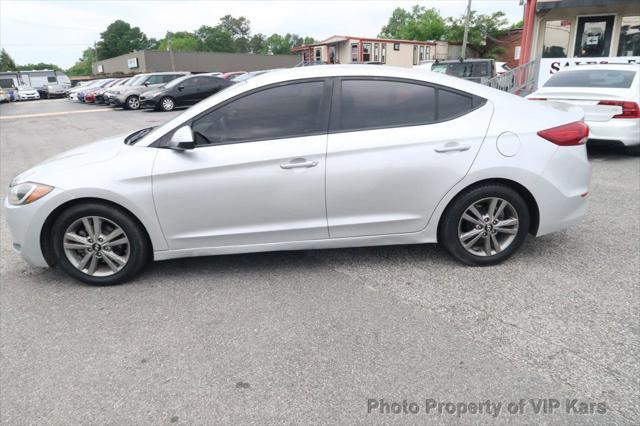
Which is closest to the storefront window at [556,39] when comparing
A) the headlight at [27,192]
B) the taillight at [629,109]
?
the taillight at [629,109]

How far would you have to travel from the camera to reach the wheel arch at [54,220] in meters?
3.47

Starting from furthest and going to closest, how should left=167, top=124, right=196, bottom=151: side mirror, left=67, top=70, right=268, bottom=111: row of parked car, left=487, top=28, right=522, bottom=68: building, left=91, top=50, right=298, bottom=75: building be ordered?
left=91, top=50, right=298, bottom=75: building
left=487, top=28, right=522, bottom=68: building
left=67, top=70, right=268, bottom=111: row of parked car
left=167, top=124, right=196, bottom=151: side mirror

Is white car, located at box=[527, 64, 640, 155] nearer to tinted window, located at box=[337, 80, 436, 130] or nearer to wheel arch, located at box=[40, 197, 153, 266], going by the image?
tinted window, located at box=[337, 80, 436, 130]

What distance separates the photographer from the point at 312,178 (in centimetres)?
342

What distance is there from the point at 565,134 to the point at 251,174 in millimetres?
2432

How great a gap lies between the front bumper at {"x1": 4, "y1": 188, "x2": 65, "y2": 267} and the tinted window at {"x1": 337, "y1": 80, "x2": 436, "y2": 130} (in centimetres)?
223

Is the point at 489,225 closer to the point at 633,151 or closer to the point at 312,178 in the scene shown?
the point at 312,178

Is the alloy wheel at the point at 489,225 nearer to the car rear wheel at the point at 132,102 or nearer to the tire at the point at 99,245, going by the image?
the tire at the point at 99,245

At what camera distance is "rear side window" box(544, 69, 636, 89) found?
7.51m

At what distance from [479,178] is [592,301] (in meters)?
1.14

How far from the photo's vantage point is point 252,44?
126 m

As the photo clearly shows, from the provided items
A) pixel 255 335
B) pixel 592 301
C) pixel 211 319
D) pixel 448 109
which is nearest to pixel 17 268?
pixel 211 319

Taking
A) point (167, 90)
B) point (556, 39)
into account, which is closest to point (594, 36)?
point (556, 39)

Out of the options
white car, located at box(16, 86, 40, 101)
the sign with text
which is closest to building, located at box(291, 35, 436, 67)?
the sign with text
